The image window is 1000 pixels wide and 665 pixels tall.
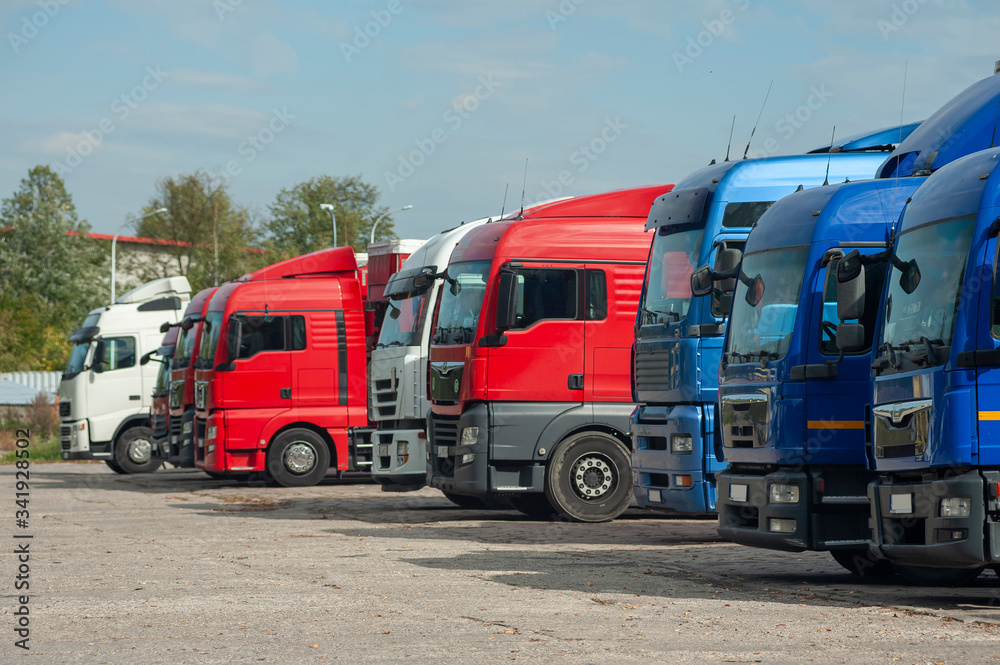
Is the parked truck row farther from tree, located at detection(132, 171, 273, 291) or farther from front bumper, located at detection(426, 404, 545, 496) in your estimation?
tree, located at detection(132, 171, 273, 291)

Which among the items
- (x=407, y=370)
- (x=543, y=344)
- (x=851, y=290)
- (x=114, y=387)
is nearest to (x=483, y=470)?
(x=543, y=344)

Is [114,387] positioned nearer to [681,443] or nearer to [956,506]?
[681,443]

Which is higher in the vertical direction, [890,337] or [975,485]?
[890,337]

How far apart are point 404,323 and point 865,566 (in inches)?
347

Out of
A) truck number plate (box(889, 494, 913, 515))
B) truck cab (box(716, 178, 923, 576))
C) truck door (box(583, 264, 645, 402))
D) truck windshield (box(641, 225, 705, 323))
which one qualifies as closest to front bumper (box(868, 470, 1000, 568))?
truck number plate (box(889, 494, 913, 515))

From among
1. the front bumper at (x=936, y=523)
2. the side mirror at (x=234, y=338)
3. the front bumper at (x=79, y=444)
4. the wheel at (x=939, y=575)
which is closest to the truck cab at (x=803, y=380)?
the wheel at (x=939, y=575)

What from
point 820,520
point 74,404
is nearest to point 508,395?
point 820,520

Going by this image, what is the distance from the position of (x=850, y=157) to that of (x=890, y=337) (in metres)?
4.79

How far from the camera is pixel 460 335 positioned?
1525 centimetres

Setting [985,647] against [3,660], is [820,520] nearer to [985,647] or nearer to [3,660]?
[985,647]

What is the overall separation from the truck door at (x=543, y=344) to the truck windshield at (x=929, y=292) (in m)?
6.32

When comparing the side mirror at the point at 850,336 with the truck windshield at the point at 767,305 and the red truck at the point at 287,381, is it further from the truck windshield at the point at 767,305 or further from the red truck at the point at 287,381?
the red truck at the point at 287,381

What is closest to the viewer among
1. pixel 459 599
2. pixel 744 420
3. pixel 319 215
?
pixel 459 599

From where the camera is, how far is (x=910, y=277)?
8594mm
